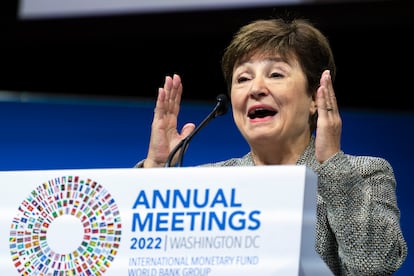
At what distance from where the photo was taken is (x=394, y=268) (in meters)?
1.75

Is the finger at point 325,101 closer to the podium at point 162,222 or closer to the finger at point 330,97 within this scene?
the finger at point 330,97

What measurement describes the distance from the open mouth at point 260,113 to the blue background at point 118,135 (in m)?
0.84

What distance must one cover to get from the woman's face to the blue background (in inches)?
32.5

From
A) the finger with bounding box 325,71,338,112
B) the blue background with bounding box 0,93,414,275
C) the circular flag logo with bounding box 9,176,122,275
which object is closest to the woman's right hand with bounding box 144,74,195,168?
the finger with bounding box 325,71,338,112

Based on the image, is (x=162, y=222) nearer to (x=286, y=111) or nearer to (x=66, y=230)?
(x=66, y=230)

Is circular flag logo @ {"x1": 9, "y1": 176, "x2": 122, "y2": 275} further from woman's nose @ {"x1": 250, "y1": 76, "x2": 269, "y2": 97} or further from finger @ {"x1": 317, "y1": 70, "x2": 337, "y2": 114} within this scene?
woman's nose @ {"x1": 250, "y1": 76, "x2": 269, "y2": 97}

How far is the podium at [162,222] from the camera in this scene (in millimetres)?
1420

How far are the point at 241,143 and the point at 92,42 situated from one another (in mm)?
809

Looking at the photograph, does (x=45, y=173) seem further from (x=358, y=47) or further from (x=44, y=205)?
(x=358, y=47)

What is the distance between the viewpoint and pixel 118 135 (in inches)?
123

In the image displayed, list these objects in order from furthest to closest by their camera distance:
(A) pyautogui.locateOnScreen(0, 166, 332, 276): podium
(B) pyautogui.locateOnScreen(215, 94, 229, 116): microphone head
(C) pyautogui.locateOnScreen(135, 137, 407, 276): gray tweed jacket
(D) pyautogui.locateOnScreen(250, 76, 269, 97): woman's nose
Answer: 1. (D) pyautogui.locateOnScreen(250, 76, 269, 97): woman's nose
2. (B) pyautogui.locateOnScreen(215, 94, 229, 116): microphone head
3. (C) pyautogui.locateOnScreen(135, 137, 407, 276): gray tweed jacket
4. (A) pyautogui.locateOnScreen(0, 166, 332, 276): podium

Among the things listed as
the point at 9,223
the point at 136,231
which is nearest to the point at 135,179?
the point at 136,231

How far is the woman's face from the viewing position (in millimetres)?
2084

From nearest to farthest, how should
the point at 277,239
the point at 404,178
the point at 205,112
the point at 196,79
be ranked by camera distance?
the point at 277,239 → the point at 404,178 → the point at 205,112 → the point at 196,79
